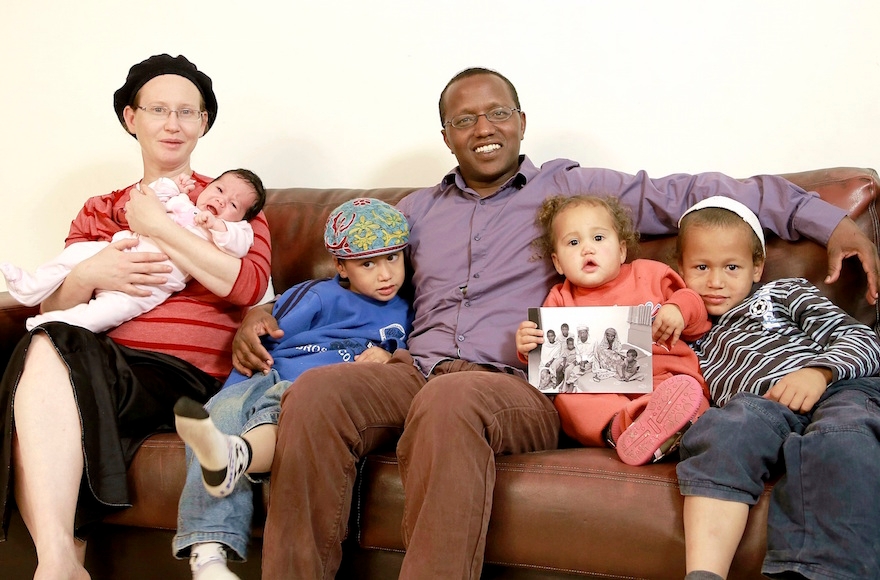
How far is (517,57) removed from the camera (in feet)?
8.10

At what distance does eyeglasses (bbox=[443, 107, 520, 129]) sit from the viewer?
204 centimetres

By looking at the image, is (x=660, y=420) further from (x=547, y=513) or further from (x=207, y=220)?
(x=207, y=220)

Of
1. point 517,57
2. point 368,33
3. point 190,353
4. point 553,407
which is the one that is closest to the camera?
point 553,407

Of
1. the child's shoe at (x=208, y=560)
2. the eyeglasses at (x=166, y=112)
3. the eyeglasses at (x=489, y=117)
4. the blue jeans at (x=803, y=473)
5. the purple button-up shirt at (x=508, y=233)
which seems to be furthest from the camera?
the eyeglasses at (x=166, y=112)

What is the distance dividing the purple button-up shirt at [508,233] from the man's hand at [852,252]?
0.08ft

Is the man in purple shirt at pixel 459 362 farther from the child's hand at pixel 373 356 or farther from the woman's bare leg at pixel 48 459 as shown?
the woman's bare leg at pixel 48 459

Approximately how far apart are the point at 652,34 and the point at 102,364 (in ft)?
5.58

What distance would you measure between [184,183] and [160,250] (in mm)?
238

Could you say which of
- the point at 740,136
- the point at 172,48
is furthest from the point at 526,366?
the point at 172,48

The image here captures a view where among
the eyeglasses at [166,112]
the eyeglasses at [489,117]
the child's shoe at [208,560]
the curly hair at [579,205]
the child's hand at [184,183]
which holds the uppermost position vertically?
the eyeglasses at [166,112]

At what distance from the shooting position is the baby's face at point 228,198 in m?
2.06

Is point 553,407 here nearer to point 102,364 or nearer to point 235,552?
point 235,552

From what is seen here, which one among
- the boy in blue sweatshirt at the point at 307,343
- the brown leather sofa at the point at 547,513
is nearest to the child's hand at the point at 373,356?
the boy in blue sweatshirt at the point at 307,343

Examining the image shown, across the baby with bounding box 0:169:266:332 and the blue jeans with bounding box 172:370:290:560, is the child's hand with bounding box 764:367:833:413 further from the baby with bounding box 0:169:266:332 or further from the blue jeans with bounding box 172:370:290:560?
the baby with bounding box 0:169:266:332
